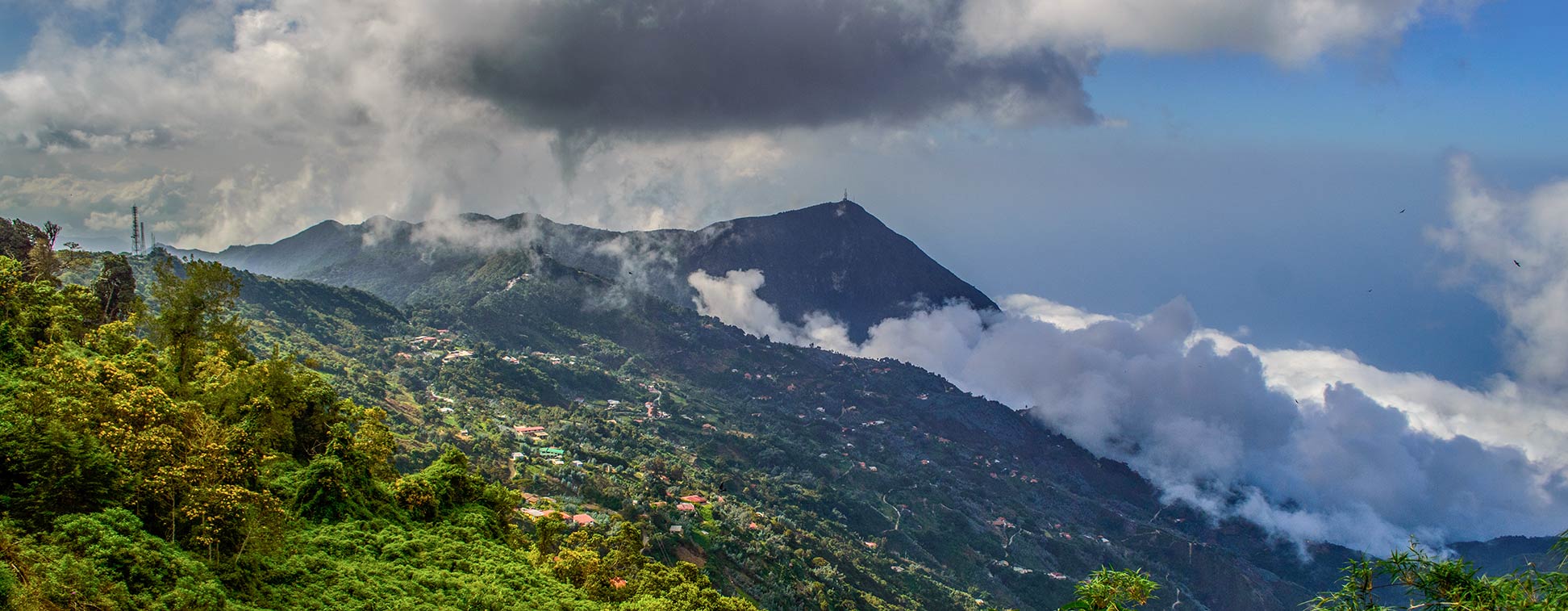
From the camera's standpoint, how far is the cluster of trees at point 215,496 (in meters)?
16.5

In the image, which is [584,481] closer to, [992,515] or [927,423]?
[992,515]

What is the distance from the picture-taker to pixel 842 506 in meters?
111

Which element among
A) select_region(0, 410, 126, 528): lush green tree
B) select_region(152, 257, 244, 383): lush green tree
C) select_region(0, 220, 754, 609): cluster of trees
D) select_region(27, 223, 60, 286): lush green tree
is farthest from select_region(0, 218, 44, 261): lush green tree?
select_region(0, 410, 126, 528): lush green tree

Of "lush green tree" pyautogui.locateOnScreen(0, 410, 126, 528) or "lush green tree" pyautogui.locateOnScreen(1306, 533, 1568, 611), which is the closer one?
"lush green tree" pyautogui.locateOnScreen(1306, 533, 1568, 611)

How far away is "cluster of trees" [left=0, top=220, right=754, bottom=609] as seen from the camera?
1655 cm

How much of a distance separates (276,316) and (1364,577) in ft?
436

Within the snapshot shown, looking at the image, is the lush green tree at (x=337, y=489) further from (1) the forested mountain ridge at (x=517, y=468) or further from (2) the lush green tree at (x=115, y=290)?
(2) the lush green tree at (x=115, y=290)

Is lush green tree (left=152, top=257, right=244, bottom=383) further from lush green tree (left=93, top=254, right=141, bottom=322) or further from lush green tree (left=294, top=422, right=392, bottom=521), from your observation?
lush green tree (left=93, top=254, right=141, bottom=322)

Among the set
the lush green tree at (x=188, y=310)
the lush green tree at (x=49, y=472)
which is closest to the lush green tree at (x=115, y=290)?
the lush green tree at (x=188, y=310)

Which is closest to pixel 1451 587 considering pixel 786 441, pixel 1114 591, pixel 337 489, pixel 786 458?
pixel 1114 591

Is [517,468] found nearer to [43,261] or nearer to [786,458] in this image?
[43,261]

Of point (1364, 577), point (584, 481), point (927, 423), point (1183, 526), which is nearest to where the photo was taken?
point (1364, 577)

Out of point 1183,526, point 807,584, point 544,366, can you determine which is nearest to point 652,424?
point 544,366

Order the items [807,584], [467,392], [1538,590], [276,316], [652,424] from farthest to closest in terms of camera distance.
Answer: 1. [652,424]
2. [276,316]
3. [467,392]
4. [807,584]
5. [1538,590]
